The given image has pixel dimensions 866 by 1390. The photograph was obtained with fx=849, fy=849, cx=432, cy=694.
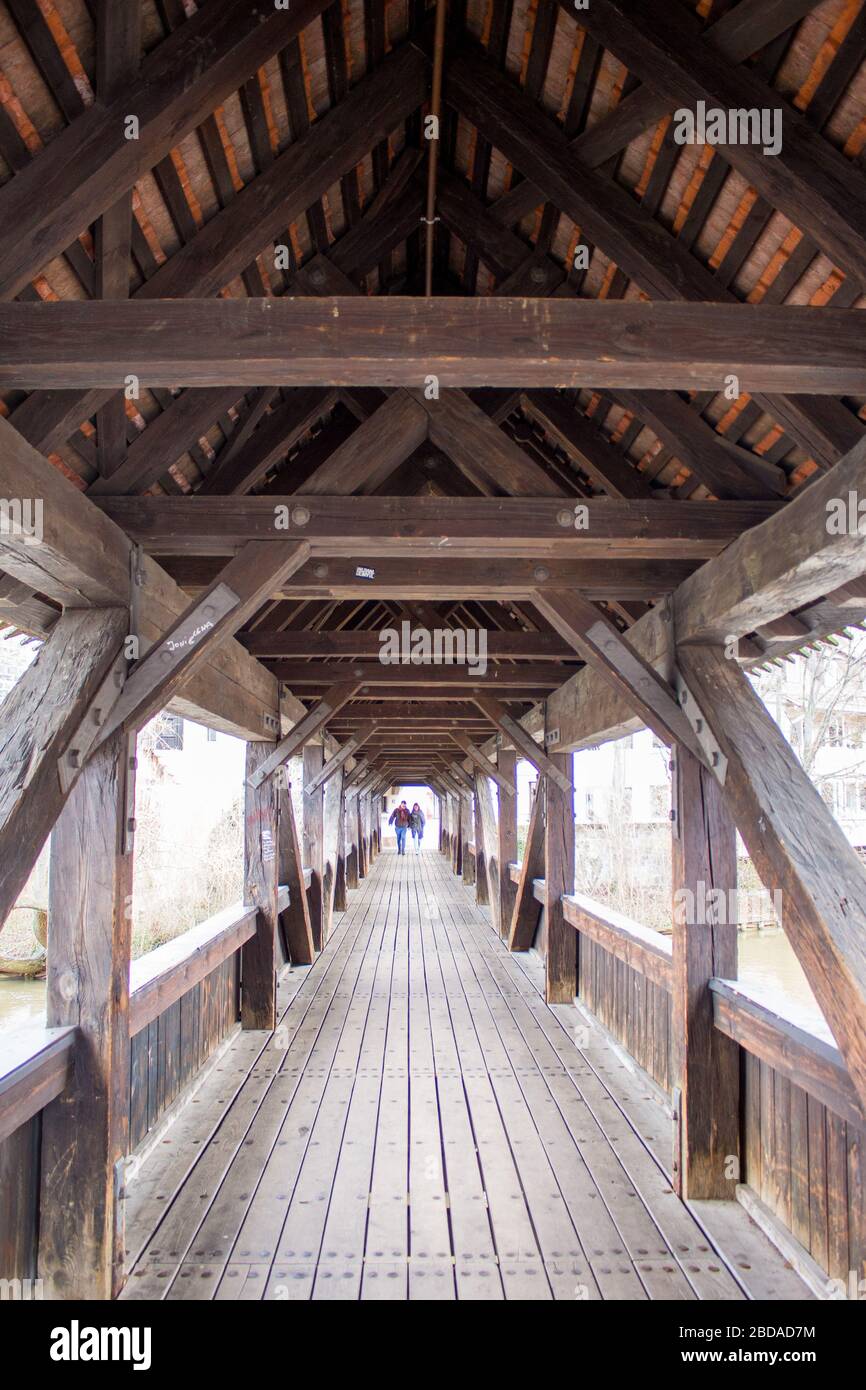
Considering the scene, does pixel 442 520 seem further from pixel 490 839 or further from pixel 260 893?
pixel 490 839

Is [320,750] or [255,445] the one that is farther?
[320,750]

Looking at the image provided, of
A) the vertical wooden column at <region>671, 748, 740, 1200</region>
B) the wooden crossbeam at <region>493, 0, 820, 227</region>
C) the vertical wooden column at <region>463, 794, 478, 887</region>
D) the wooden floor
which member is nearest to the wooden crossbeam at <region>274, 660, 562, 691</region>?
the wooden floor

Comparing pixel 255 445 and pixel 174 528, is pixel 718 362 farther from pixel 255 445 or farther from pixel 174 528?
pixel 255 445

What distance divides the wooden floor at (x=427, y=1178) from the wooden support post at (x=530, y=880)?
1.98 m

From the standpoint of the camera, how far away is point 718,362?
Answer: 2.05 m

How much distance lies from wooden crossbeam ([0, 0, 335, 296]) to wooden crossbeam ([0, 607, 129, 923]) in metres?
1.24

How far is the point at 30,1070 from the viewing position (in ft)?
8.50

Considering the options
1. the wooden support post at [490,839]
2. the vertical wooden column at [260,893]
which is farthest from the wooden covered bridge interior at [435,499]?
the wooden support post at [490,839]

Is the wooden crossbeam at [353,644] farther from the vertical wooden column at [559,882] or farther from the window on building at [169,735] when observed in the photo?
the window on building at [169,735]

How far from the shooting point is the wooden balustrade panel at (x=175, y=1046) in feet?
12.8

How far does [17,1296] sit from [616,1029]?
3.98 metres

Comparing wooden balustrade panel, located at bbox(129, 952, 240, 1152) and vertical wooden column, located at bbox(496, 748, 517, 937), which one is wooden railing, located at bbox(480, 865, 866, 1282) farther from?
vertical wooden column, located at bbox(496, 748, 517, 937)

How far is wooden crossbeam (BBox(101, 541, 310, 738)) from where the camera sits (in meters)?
3.07
